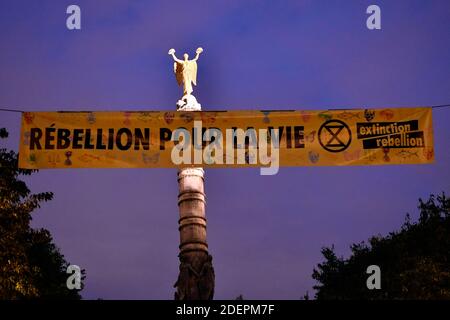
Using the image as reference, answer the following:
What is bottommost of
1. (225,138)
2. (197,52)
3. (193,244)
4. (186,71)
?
(193,244)

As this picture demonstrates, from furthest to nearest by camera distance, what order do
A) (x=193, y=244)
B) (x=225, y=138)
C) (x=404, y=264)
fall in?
(x=404, y=264)
(x=193, y=244)
(x=225, y=138)

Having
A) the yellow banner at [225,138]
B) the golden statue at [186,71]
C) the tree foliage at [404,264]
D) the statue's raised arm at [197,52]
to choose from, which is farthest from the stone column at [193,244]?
the tree foliage at [404,264]

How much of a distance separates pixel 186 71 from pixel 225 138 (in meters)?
3.89

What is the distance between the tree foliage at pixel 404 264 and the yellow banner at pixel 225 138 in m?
15.5

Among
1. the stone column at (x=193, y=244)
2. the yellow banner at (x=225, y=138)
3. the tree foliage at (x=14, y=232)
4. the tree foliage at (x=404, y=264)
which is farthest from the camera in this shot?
the tree foliage at (x=404, y=264)

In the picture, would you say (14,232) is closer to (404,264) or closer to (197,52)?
(197,52)

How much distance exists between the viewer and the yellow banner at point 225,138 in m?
16.3

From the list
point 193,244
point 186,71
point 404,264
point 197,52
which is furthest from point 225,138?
point 404,264

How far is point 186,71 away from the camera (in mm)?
19891

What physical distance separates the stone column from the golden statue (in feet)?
9.02

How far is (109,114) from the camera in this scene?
54.4 ft

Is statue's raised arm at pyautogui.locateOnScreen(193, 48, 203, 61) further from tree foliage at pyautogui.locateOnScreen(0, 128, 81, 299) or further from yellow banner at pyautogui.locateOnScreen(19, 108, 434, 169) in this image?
tree foliage at pyautogui.locateOnScreen(0, 128, 81, 299)

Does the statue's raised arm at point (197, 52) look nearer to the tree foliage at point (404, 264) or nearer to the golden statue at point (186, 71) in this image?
the golden statue at point (186, 71)
